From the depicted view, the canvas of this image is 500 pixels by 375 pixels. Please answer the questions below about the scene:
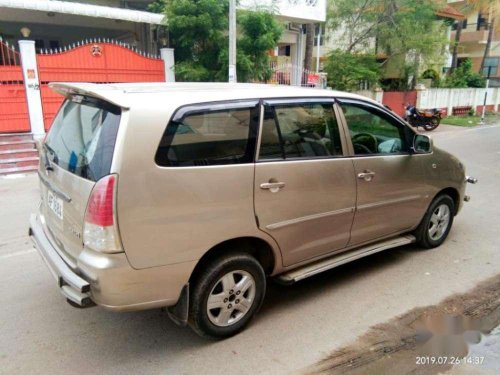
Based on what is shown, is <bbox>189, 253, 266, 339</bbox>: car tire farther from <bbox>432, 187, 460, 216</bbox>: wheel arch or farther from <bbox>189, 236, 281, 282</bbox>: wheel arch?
<bbox>432, 187, 460, 216</bbox>: wheel arch

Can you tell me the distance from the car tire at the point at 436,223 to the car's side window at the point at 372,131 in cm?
86

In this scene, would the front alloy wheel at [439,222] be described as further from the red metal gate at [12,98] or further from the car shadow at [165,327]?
the red metal gate at [12,98]

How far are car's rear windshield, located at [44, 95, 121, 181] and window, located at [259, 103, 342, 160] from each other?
105cm

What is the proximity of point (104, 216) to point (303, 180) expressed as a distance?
150 cm

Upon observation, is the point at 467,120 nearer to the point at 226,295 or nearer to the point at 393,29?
the point at 393,29

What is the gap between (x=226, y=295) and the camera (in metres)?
3.02

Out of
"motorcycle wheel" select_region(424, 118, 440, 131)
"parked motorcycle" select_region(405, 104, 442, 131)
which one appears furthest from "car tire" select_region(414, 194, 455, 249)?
"motorcycle wheel" select_region(424, 118, 440, 131)

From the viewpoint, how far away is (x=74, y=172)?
276 cm

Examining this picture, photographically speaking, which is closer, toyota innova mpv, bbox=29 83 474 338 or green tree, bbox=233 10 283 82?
toyota innova mpv, bbox=29 83 474 338

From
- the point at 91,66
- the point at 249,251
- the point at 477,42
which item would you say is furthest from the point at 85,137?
the point at 477,42

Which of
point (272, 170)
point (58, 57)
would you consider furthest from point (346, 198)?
point (58, 57)

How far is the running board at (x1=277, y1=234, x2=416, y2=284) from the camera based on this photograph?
3.41 metres

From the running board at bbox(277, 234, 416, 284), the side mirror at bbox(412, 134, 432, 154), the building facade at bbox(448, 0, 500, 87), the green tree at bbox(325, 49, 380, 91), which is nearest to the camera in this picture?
the running board at bbox(277, 234, 416, 284)

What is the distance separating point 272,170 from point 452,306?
1.96 meters
